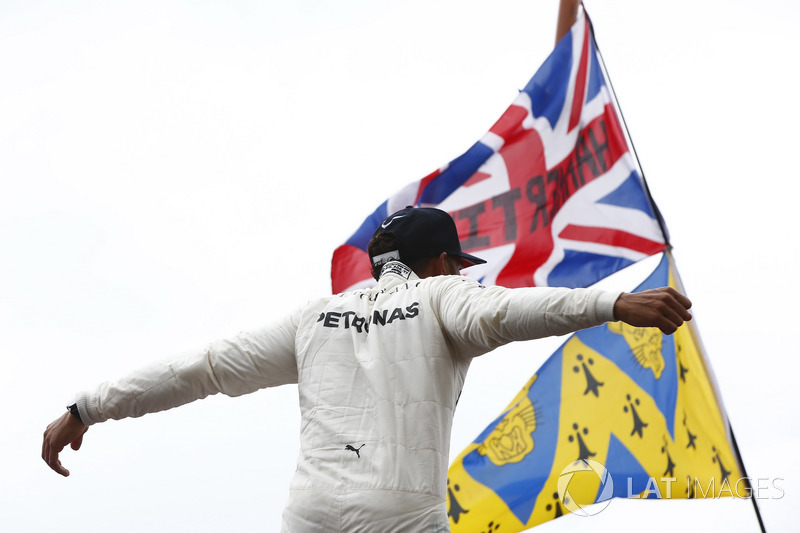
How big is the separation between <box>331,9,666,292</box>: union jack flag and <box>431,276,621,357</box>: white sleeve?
397cm

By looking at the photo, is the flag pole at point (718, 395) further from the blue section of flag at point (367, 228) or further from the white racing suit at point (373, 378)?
the white racing suit at point (373, 378)

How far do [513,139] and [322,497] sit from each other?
507cm

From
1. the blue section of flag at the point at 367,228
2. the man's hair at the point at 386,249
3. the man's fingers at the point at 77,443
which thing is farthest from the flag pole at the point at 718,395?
the man's fingers at the point at 77,443

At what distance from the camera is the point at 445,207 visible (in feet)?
24.8

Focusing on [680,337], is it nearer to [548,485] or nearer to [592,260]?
[592,260]

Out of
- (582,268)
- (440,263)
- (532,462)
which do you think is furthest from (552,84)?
(440,263)

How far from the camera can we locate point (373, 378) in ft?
9.95

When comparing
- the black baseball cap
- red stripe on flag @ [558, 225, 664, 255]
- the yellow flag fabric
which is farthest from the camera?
red stripe on flag @ [558, 225, 664, 255]

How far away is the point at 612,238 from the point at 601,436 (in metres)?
1.51

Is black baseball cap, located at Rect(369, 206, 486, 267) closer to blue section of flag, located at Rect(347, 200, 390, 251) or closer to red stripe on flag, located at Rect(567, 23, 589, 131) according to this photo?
blue section of flag, located at Rect(347, 200, 390, 251)

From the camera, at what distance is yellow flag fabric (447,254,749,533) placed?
599 cm

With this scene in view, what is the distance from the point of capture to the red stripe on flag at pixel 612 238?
21.8 ft

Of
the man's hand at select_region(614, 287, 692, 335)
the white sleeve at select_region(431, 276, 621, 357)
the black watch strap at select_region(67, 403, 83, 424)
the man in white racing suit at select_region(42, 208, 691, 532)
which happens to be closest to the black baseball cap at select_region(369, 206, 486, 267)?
the man in white racing suit at select_region(42, 208, 691, 532)

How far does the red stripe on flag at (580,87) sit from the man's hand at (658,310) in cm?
494
